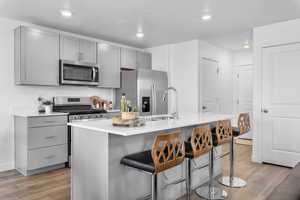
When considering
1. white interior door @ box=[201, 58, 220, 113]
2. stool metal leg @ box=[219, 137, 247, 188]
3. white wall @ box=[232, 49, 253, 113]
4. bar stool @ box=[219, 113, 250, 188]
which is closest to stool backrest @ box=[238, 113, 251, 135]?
bar stool @ box=[219, 113, 250, 188]

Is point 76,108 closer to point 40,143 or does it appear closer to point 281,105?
point 40,143

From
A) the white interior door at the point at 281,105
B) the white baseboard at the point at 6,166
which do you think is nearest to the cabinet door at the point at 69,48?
the white baseboard at the point at 6,166

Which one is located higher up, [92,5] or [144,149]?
[92,5]

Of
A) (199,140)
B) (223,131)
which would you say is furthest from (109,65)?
(199,140)

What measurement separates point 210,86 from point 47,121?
3.63 metres

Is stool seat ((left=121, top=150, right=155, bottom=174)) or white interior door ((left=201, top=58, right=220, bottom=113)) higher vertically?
white interior door ((left=201, top=58, right=220, bottom=113))

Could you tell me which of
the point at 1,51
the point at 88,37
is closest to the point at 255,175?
the point at 88,37

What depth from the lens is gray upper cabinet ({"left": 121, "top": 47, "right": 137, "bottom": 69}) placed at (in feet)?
15.5

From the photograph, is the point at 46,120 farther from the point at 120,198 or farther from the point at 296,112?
the point at 296,112

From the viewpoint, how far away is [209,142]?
2.21m

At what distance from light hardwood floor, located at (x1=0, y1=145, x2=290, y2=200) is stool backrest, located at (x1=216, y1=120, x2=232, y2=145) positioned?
68cm

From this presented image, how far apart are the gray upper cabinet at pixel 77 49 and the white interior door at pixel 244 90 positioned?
13.2ft

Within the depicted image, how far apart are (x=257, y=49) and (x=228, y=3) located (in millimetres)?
1357

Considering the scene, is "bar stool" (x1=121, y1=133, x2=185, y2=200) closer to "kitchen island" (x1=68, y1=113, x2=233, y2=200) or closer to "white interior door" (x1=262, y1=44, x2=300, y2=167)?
"kitchen island" (x1=68, y1=113, x2=233, y2=200)
